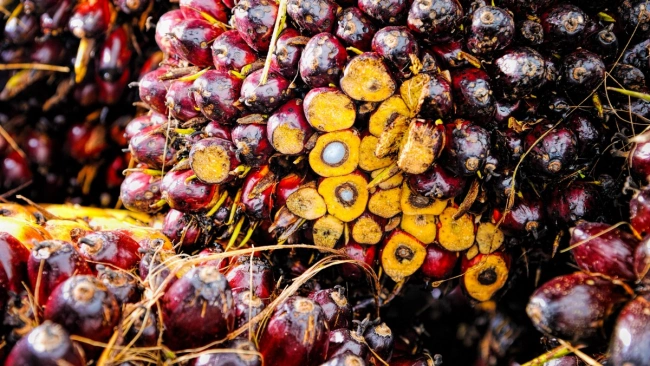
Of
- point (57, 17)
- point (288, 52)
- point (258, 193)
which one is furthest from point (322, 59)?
point (57, 17)

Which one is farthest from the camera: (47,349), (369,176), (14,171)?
(14,171)

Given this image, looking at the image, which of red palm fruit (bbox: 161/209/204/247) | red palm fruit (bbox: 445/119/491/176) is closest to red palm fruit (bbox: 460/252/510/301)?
red palm fruit (bbox: 445/119/491/176)

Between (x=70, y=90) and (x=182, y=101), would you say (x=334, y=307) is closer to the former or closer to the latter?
(x=182, y=101)

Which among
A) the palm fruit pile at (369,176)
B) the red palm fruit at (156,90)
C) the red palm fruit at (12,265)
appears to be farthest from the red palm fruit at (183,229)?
the red palm fruit at (12,265)

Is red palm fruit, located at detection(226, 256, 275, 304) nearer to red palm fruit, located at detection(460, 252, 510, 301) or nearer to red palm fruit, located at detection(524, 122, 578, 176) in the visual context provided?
red palm fruit, located at detection(460, 252, 510, 301)

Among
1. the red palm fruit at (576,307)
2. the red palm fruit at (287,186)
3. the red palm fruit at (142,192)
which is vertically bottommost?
the red palm fruit at (142,192)

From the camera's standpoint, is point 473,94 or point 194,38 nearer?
point 473,94

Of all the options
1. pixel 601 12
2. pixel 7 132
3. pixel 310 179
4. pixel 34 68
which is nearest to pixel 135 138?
pixel 310 179

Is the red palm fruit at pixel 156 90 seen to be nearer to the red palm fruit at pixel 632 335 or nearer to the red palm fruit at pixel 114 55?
the red palm fruit at pixel 114 55
